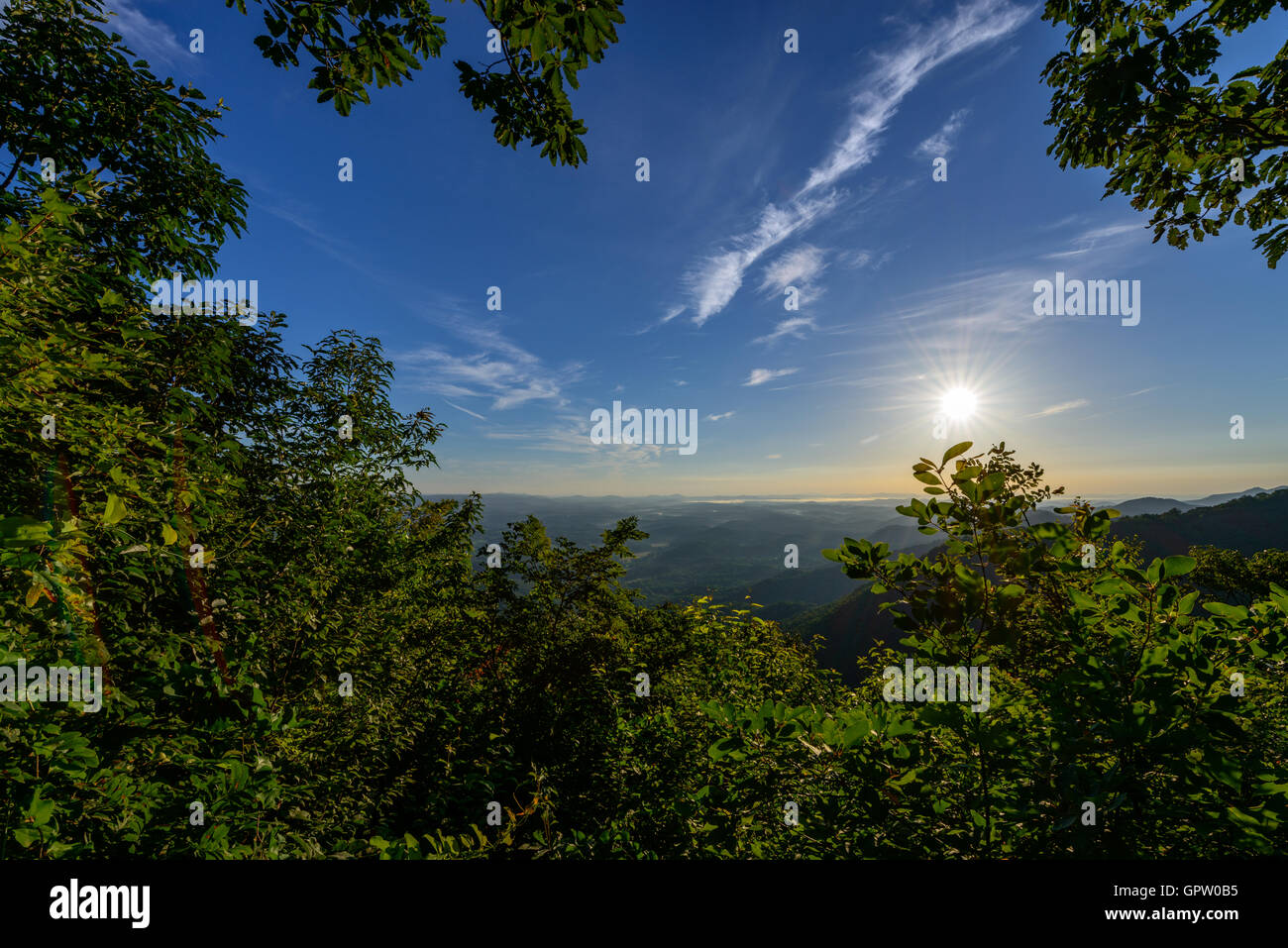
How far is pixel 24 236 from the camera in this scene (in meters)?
2.66

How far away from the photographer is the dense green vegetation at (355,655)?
5.50ft

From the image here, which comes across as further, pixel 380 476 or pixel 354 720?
pixel 380 476

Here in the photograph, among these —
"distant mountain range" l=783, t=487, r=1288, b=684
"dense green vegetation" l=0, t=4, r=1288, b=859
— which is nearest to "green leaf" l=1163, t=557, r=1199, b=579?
"dense green vegetation" l=0, t=4, r=1288, b=859

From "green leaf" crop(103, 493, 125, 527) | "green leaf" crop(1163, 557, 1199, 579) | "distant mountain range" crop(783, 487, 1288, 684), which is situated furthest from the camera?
"distant mountain range" crop(783, 487, 1288, 684)

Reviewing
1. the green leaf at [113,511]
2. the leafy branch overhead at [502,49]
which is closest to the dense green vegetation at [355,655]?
the green leaf at [113,511]

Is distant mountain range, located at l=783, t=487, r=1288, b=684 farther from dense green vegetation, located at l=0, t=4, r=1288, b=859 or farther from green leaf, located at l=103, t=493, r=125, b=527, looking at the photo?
green leaf, located at l=103, t=493, r=125, b=527

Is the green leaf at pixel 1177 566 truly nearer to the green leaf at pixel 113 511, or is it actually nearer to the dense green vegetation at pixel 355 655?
the dense green vegetation at pixel 355 655

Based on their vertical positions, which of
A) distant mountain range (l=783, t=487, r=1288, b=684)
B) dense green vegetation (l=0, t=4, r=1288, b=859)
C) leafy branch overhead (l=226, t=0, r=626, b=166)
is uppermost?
leafy branch overhead (l=226, t=0, r=626, b=166)

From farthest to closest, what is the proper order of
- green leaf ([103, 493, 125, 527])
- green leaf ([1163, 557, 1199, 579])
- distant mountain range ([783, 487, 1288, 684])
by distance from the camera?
distant mountain range ([783, 487, 1288, 684])
green leaf ([103, 493, 125, 527])
green leaf ([1163, 557, 1199, 579])

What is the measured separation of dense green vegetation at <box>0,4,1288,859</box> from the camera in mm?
1678

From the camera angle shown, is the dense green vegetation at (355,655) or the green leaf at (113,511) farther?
the green leaf at (113,511)
